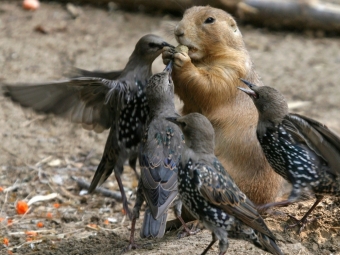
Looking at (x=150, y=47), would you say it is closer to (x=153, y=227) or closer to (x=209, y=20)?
(x=209, y=20)

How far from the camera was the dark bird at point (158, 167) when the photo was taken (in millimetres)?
5312

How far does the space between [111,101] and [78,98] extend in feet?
0.95

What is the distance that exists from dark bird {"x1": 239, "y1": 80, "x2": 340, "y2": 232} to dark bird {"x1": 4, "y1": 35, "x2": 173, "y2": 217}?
1.25 m

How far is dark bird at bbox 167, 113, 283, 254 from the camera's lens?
474 cm

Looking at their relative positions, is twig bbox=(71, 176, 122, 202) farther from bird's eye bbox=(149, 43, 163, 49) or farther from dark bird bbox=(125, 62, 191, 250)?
dark bird bbox=(125, 62, 191, 250)

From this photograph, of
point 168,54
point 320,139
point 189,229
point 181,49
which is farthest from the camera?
point 181,49

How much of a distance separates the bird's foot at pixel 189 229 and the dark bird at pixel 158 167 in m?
0.44

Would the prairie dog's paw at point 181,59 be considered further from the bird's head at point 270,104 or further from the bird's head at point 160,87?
the bird's head at point 270,104

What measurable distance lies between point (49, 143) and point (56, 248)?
267 cm

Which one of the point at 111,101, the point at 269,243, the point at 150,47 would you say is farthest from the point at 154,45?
the point at 269,243

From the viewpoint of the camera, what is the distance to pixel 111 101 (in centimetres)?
624

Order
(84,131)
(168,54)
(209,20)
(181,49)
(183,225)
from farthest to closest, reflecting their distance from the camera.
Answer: (84,131), (209,20), (181,49), (168,54), (183,225)

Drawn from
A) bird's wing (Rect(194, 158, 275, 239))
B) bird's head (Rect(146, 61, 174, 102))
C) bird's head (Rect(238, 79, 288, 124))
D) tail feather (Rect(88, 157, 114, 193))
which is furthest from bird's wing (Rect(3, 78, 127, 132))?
bird's wing (Rect(194, 158, 275, 239))

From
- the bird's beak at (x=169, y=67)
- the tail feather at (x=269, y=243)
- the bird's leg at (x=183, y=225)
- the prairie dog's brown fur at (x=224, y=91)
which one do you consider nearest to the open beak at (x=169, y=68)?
the bird's beak at (x=169, y=67)
